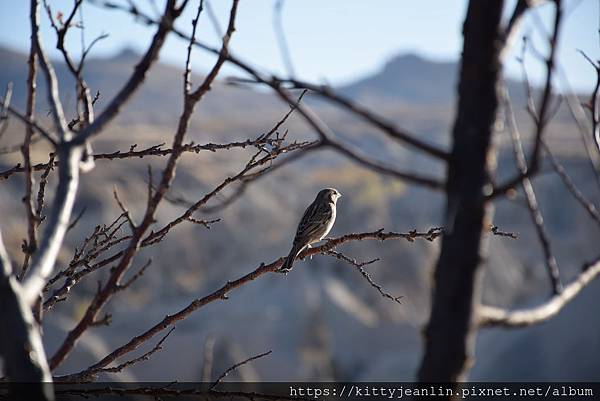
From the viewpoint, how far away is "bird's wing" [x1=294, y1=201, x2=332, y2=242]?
25.2ft

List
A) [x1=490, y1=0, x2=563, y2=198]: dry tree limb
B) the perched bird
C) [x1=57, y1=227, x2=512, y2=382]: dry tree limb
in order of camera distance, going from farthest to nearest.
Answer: the perched bird, [x1=57, y1=227, x2=512, y2=382]: dry tree limb, [x1=490, y1=0, x2=563, y2=198]: dry tree limb

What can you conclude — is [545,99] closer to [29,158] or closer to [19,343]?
[19,343]

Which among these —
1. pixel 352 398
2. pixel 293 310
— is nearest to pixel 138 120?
pixel 293 310

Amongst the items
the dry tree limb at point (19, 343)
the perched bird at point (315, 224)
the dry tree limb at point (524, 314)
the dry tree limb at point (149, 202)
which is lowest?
the dry tree limb at point (524, 314)

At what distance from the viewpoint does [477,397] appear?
729 inches

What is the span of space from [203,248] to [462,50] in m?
42.9

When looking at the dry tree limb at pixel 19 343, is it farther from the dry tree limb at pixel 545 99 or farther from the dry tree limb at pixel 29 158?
the dry tree limb at pixel 545 99

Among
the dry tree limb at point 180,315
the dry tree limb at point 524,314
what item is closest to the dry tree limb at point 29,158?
the dry tree limb at point 180,315

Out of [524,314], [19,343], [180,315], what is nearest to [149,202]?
[19,343]

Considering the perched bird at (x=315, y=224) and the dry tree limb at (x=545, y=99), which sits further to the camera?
the perched bird at (x=315, y=224)

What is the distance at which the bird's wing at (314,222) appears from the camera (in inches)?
302

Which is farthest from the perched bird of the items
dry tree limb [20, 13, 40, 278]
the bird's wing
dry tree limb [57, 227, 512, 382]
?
dry tree limb [20, 13, 40, 278]

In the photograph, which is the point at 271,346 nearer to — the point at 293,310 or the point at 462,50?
the point at 293,310

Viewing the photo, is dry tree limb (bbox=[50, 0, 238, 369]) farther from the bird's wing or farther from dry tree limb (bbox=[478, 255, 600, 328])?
the bird's wing
